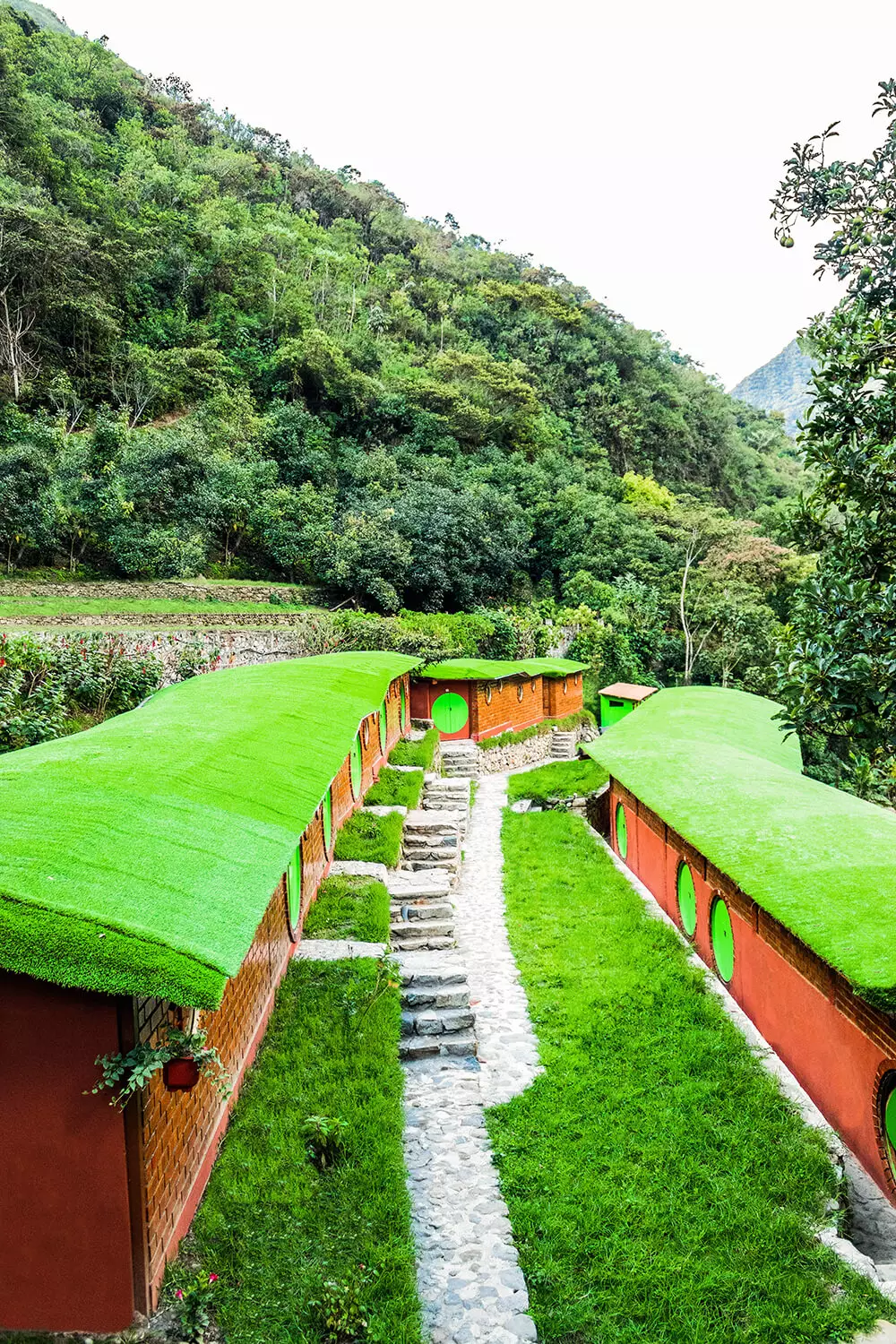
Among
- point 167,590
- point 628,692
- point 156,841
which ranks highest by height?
point 167,590

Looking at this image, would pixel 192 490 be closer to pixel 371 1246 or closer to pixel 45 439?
pixel 45 439

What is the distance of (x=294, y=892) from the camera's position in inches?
339

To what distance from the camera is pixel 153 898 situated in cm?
402

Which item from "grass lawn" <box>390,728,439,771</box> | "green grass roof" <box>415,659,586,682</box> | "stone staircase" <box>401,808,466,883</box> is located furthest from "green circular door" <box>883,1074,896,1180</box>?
"green grass roof" <box>415,659,586,682</box>

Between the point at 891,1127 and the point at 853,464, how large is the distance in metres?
5.05

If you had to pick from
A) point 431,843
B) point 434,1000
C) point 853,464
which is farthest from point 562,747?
point 853,464

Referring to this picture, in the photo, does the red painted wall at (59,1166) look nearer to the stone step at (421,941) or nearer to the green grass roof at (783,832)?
the green grass roof at (783,832)

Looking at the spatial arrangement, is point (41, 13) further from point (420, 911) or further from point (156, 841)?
point (156, 841)

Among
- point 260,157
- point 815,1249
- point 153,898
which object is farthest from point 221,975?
point 260,157

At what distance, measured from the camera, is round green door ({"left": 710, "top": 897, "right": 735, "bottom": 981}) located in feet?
30.5

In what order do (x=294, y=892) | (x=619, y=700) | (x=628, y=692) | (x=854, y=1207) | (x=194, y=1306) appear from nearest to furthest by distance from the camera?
(x=194, y=1306) → (x=854, y=1207) → (x=294, y=892) → (x=628, y=692) → (x=619, y=700)

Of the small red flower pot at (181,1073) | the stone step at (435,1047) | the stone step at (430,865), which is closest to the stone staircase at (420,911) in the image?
the stone step at (430,865)

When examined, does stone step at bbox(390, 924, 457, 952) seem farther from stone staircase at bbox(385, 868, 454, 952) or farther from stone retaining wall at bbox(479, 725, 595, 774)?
stone retaining wall at bbox(479, 725, 595, 774)

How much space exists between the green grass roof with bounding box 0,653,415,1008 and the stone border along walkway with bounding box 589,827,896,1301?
4.79 metres
